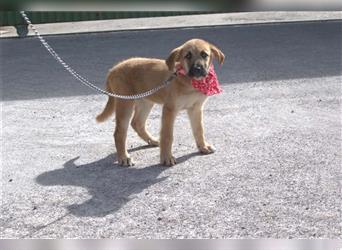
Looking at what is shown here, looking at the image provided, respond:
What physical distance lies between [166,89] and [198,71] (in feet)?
1.30

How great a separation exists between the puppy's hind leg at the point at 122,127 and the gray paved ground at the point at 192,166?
3.6 inches

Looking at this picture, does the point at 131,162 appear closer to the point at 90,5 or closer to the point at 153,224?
the point at 153,224

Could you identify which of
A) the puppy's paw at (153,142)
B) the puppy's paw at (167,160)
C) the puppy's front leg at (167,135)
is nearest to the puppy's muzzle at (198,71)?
the puppy's front leg at (167,135)

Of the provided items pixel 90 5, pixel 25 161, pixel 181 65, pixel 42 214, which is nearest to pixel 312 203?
pixel 181 65

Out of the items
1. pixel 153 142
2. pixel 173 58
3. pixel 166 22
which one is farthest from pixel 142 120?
pixel 166 22

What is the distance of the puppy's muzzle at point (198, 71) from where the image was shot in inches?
183

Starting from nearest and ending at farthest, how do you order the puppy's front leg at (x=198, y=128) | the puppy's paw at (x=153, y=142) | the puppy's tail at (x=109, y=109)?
the puppy's front leg at (x=198, y=128), the puppy's tail at (x=109, y=109), the puppy's paw at (x=153, y=142)

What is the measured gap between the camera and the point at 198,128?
17.4ft

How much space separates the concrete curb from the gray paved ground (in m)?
4.32

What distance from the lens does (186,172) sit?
4879mm

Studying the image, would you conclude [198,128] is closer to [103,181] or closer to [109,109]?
[109,109]

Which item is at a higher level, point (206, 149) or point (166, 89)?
point (166, 89)

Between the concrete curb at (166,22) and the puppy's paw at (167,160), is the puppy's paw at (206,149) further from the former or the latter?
the concrete curb at (166,22)

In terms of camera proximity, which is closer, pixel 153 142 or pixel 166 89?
pixel 166 89
